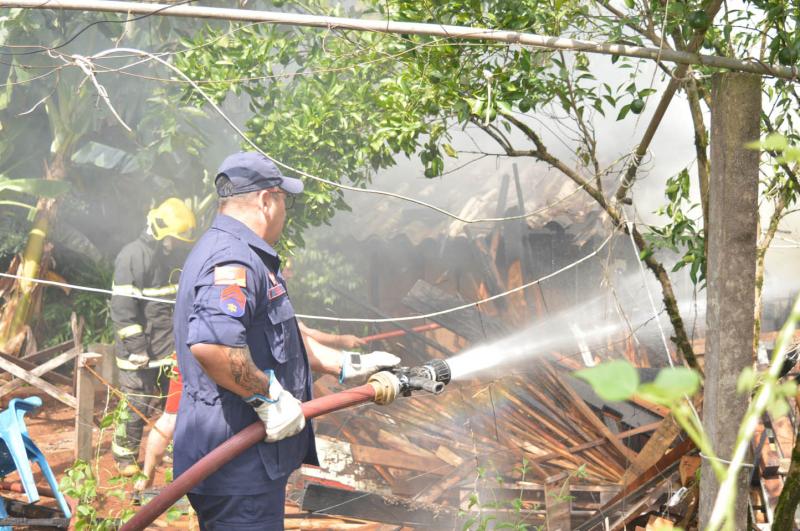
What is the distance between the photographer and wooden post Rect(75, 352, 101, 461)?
17.2ft

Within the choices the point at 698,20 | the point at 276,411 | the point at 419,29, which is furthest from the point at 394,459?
the point at 698,20

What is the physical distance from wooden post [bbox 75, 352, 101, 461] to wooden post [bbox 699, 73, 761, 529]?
401 centimetres

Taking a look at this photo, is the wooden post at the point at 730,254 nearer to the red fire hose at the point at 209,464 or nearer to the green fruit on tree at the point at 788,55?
the green fruit on tree at the point at 788,55

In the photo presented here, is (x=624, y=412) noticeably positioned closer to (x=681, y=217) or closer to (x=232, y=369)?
(x=681, y=217)

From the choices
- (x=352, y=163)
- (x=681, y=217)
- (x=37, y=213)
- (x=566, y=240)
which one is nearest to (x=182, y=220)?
(x=352, y=163)

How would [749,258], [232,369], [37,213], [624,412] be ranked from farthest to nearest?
[37,213] < [624,412] < [749,258] < [232,369]

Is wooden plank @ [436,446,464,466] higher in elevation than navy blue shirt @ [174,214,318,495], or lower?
lower

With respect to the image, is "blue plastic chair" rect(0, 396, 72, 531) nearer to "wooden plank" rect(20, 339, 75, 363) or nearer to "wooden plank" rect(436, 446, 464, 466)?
"wooden plank" rect(436, 446, 464, 466)

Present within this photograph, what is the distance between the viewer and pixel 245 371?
2758mm

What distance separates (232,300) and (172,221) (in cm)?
482

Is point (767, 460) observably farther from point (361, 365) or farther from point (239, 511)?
point (239, 511)

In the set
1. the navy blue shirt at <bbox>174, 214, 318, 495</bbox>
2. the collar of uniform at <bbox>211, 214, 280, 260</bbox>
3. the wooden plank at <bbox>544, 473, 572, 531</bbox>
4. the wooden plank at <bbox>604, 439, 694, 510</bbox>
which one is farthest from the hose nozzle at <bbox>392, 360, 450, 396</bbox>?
the wooden plank at <bbox>604, 439, 694, 510</bbox>

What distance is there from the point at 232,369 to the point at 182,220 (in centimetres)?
494

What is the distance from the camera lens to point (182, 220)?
738 centimetres
